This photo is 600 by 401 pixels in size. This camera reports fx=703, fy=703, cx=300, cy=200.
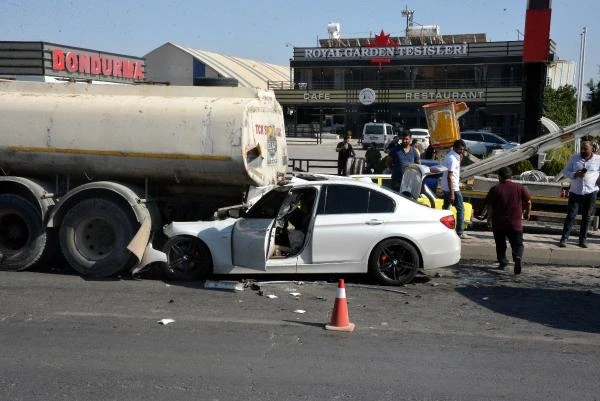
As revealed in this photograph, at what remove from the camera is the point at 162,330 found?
22.9ft

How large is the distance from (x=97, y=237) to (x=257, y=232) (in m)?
2.37

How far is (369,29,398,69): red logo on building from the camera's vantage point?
6034 centimetres

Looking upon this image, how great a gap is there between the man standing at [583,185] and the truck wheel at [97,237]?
7072 millimetres

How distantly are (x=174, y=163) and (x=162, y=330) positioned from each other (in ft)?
9.18

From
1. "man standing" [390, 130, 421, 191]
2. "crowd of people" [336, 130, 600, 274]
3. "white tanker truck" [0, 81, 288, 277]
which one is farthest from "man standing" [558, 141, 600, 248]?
"white tanker truck" [0, 81, 288, 277]

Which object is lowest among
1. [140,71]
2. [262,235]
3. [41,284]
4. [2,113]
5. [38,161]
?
[41,284]

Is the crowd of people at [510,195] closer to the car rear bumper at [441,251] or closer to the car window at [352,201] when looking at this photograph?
the car rear bumper at [441,251]

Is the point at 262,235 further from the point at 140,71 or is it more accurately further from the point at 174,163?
the point at 140,71

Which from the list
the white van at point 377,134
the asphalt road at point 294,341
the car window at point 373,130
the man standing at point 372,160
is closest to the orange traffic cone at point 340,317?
the asphalt road at point 294,341

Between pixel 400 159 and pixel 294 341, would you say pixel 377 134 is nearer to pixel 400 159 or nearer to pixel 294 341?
pixel 400 159

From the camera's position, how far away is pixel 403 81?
61188mm

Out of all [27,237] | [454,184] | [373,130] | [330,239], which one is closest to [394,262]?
[330,239]

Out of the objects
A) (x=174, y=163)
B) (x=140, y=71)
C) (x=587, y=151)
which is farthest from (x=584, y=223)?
(x=140, y=71)

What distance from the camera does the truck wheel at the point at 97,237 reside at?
9.44 m
